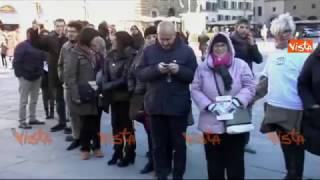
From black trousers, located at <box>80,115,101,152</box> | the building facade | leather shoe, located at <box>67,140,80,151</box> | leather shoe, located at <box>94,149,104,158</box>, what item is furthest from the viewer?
the building facade

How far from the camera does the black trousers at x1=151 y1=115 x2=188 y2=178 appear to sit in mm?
5137

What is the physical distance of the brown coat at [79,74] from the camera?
6.33m

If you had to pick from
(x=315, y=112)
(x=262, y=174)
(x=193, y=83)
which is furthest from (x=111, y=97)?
(x=315, y=112)

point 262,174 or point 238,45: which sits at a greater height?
point 238,45

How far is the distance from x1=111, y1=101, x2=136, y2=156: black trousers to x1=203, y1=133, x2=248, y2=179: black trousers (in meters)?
1.66

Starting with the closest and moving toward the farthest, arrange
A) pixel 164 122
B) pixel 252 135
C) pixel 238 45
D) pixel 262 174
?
pixel 164 122, pixel 262 174, pixel 238 45, pixel 252 135

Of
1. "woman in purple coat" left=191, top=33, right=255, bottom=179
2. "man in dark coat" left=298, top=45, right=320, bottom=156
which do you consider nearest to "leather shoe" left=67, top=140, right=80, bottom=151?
"woman in purple coat" left=191, top=33, right=255, bottom=179

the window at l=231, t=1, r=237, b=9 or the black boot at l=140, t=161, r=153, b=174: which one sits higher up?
the window at l=231, t=1, r=237, b=9

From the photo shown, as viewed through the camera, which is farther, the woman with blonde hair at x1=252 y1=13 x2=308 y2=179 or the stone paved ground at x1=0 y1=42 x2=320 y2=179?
the stone paved ground at x1=0 y1=42 x2=320 y2=179

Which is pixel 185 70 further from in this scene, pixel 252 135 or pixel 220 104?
pixel 252 135

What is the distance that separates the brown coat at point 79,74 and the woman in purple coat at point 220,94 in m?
2.08

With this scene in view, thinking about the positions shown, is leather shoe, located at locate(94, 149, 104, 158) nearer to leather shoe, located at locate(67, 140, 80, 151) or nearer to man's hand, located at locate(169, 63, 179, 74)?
leather shoe, located at locate(67, 140, 80, 151)

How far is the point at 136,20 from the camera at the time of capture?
50.8 meters

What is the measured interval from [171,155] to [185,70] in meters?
1.08
